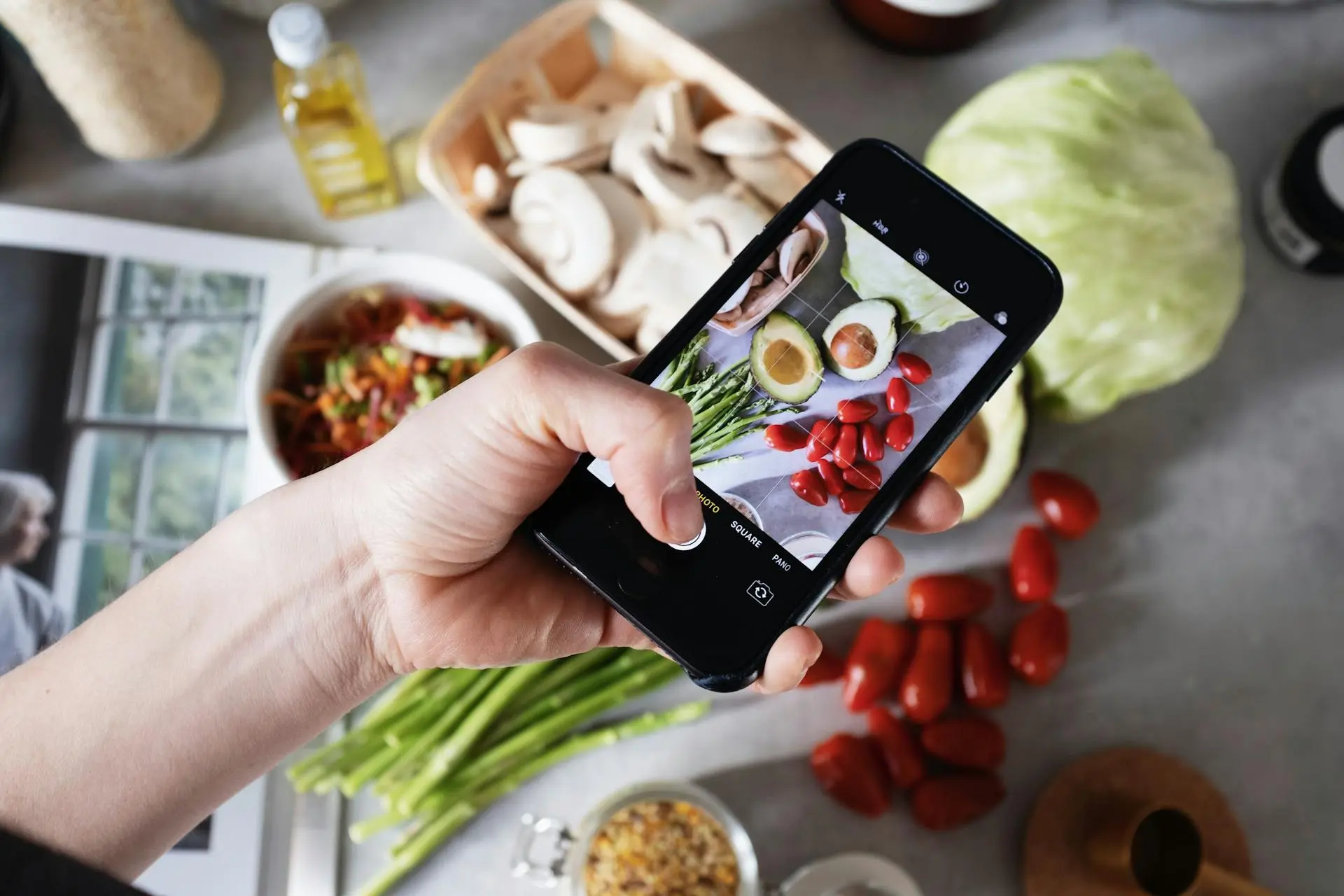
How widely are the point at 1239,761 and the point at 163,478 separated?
942mm

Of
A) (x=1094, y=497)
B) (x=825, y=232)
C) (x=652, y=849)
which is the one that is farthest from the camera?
(x=1094, y=497)

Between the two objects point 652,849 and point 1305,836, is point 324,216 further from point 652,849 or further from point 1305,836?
point 1305,836

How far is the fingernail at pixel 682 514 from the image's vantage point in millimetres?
577

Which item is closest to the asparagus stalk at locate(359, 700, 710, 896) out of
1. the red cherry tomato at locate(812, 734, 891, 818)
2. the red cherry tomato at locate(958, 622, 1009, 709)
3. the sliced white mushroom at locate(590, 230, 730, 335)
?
the red cherry tomato at locate(812, 734, 891, 818)

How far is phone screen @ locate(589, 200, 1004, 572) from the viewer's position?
64cm

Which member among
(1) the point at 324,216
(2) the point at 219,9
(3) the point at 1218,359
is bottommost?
(3) the point at 1218,359

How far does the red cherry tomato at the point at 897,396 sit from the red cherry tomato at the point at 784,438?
0.06 m

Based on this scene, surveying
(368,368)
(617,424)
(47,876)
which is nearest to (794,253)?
(617,424)

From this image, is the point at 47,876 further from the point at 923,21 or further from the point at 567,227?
the point at 923,21

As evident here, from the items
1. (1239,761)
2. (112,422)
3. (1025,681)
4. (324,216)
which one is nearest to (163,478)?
(112,422)

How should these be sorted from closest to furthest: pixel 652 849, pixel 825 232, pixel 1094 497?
pixel 825 232
pixel 652 849
pixel 1094 497

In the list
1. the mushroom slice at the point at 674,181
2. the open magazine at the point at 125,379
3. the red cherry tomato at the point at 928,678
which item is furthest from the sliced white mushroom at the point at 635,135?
the red cherry tomato at the point at 928,678

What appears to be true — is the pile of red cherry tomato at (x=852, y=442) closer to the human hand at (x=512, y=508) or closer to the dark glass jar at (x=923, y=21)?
the human hand at (x=512, y=508)

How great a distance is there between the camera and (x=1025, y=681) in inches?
35.9
